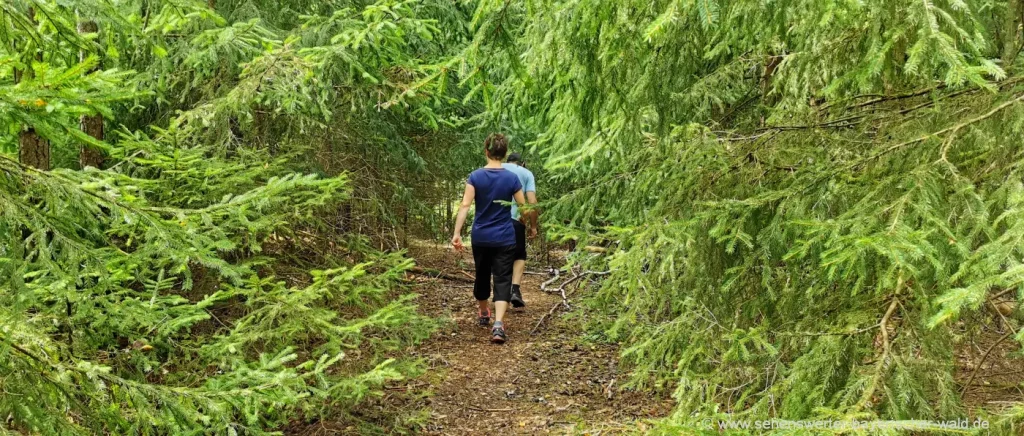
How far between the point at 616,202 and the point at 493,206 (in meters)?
2.03

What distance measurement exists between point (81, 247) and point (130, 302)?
1060 mm

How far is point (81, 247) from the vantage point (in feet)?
7.89

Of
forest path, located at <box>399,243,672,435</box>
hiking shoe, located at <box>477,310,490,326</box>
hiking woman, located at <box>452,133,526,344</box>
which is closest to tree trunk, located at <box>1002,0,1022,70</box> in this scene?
forest path, located at <box>399,243,672,435</box>

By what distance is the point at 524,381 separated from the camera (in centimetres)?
611

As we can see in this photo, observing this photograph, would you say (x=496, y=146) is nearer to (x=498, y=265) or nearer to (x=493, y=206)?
(x=493, y=206)

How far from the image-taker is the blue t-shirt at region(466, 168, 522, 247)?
21.4 ft

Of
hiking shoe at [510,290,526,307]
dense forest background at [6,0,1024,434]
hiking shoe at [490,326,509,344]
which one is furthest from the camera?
hiking shoe at [510,290,526,307]

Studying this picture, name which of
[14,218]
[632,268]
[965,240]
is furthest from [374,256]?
[965,240]

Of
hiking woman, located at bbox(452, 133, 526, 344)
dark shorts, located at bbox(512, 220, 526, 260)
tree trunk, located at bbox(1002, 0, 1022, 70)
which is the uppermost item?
tree trunk, located at bbox(1002, 0, 1022, 70)

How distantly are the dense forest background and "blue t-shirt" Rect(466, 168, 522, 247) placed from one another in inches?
32.7

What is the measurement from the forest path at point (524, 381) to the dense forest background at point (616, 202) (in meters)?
0.72

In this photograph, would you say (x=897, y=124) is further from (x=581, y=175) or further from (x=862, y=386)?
(x=581, y=175)

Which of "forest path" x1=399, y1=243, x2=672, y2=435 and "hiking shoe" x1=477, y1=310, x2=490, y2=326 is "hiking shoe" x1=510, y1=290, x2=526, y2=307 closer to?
"forest path" x1=399, y1=243, x2=672, y2=435

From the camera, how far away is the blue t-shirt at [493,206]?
21.4 feet
